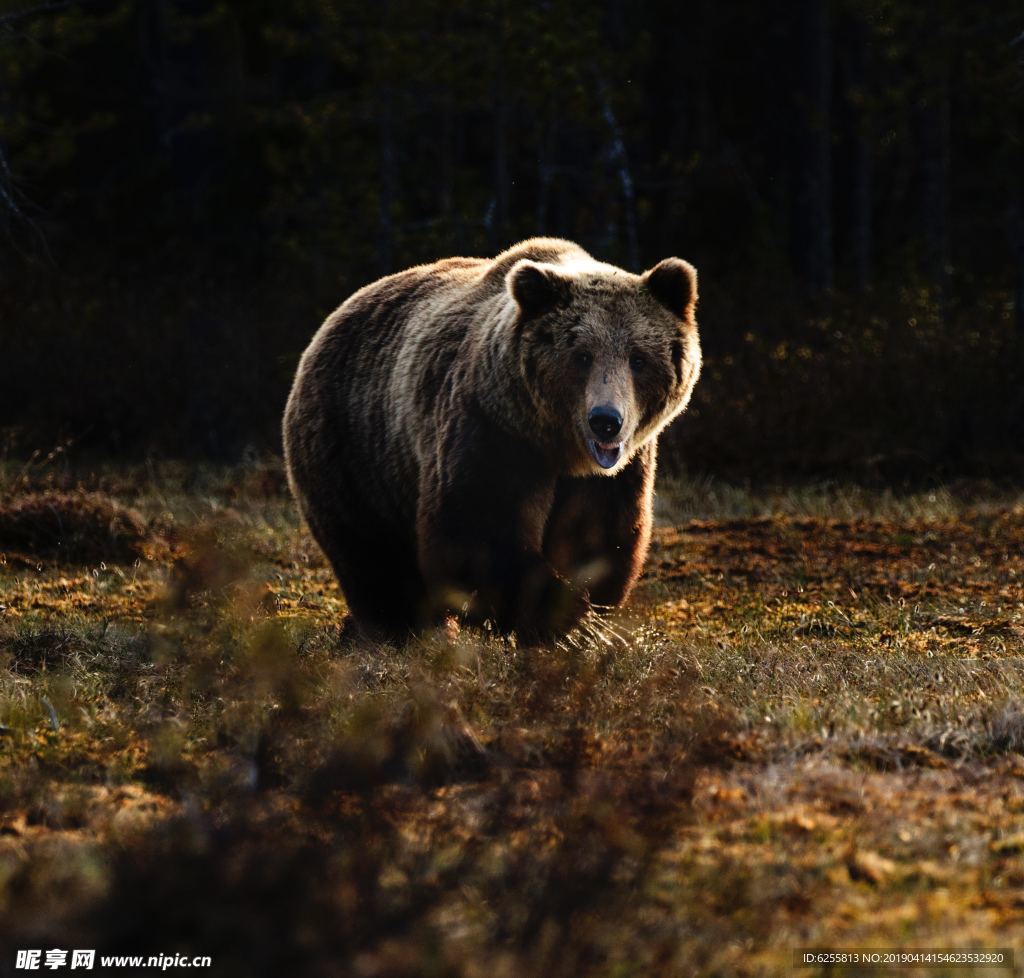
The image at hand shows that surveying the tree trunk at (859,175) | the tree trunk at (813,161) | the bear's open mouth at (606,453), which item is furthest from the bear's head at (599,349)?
the tree trunk at (859,175)

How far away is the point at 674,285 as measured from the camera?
546 centimetres

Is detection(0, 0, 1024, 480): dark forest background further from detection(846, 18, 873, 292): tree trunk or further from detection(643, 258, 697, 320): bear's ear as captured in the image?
detection(643, 258, 697, 320): bear's ear

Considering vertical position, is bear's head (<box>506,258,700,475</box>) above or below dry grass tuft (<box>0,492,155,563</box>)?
above

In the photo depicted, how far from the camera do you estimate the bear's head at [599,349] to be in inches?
206

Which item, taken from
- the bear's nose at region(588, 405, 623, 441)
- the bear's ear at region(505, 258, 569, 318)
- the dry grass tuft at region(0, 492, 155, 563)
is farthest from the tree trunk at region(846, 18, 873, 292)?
the bear's nose at region(588, 405, 623, 441)

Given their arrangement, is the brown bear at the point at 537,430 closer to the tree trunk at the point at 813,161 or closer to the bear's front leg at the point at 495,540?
the bear's front leg at the point at 495,540

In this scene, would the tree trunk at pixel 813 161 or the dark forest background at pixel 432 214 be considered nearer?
the dark forest background at pixel 432 214

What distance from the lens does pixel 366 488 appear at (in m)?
6.42

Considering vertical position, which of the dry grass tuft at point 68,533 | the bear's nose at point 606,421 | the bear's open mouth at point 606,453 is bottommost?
the dry grass tuft at point 68,533

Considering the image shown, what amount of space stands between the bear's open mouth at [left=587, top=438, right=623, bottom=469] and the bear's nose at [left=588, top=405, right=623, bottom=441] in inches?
3.7

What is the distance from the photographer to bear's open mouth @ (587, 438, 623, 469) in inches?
202

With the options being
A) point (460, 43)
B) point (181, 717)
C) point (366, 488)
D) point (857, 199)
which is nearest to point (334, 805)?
point (181, 717)

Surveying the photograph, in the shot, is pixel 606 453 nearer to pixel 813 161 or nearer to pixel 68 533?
pixel 68 533

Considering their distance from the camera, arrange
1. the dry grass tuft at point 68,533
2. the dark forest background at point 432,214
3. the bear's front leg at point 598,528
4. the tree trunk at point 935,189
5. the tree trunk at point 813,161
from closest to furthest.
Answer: the bear's front leg at point 598,528, the dry grass tuft at point 68,533, the dark forest background at point 432,214, the tree trunk at point 935,189, the tree trunk at point 813,161
